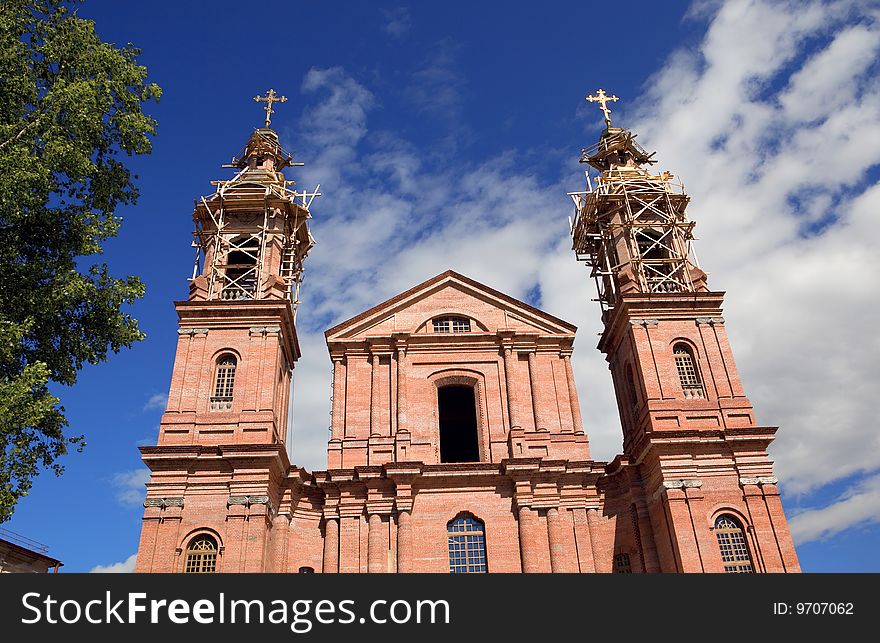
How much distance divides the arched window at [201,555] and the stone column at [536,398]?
11.6 meters

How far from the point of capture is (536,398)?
26.4 meters

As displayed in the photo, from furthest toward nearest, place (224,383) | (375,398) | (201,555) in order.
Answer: (375,398), (224,383), (201,555)

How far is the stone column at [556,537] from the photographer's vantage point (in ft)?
74.9

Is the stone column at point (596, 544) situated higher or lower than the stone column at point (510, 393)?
lower

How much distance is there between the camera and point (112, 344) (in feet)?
58.5

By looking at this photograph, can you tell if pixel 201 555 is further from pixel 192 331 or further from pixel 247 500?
pixel 192 331

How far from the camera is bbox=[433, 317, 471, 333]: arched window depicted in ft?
94.2

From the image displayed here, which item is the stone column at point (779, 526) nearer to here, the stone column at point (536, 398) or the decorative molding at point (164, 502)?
the stone column at point (536, 398)

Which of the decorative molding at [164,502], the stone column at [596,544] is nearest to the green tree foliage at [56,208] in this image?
the decorative molding at [164,502]

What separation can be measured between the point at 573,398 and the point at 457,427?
620 cm

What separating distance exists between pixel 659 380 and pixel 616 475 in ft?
12.1

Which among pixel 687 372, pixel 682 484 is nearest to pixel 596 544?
pixel 682 484
